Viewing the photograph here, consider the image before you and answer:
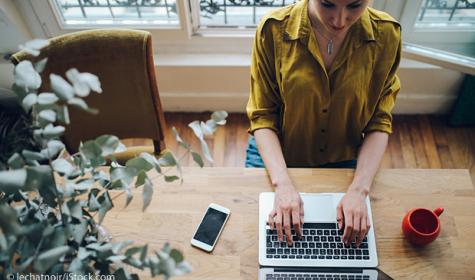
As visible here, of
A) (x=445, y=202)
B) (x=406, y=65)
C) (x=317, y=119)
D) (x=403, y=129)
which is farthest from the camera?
(x=403, y=129)

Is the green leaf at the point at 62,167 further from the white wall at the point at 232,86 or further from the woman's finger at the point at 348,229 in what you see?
the white wall at the point at 232,86

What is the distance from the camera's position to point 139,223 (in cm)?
116

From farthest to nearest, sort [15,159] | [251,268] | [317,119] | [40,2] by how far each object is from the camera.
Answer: [40,2]
[317,119]
[251,268]
[15,159]

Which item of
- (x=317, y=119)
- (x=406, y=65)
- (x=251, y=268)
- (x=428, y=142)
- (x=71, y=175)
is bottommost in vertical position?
(x=428, y=142)

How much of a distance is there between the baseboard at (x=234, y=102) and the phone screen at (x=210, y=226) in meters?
1.20

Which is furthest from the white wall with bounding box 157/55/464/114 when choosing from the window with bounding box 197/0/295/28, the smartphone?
the smartphone

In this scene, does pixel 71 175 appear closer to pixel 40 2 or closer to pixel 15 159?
pixel 15 159

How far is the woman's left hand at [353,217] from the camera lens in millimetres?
1096

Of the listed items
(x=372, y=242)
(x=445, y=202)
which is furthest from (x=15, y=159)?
(x=445, y=202)

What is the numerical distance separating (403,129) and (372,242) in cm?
133

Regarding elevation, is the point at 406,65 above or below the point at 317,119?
below

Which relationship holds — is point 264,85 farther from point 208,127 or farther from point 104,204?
point 104,204

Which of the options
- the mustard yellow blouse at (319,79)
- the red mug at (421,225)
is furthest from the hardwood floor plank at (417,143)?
the red mug at (421,225)

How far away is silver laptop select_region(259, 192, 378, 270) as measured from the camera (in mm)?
1078
